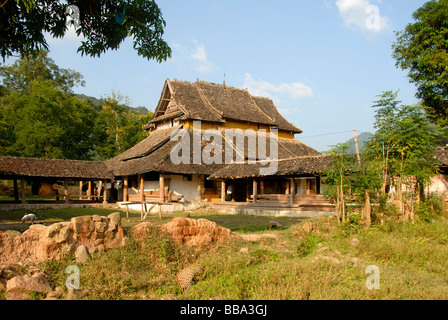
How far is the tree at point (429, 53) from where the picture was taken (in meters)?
21.4

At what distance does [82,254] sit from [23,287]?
1.47 meters

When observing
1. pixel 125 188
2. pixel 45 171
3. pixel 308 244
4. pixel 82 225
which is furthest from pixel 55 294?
pixel 125 188

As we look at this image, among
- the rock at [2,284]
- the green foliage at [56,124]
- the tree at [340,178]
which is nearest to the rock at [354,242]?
the tree at [340,178]

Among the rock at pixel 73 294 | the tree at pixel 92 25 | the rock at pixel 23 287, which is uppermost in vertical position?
the tree at pixel 92 25

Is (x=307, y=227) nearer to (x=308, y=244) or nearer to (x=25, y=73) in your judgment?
(x=308, y=244)

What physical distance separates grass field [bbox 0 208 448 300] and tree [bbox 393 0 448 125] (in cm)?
1557

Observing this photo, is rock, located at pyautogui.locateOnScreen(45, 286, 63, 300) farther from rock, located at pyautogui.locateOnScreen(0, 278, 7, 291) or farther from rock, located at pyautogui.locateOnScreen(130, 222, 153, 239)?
rock, located at pyautogui.locateOnScreen(130, 222, 153, 239)

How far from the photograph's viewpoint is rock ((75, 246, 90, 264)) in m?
6.91

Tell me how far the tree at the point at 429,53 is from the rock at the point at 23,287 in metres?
21.4

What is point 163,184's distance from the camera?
22922 millimetres

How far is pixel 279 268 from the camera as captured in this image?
6668 millimetres

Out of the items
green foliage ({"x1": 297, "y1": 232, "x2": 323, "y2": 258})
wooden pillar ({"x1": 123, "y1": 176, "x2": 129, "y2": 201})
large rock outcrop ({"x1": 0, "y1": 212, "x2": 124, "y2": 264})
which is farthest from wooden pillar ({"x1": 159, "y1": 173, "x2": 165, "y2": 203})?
large rock outcrop ({"x1": 0, "y1": 212, "x2": 124, "y2": 264})

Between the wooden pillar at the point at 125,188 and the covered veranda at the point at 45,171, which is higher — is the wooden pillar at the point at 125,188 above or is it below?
below

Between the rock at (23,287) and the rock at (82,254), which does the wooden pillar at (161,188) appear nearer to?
the rock at (82,254)
